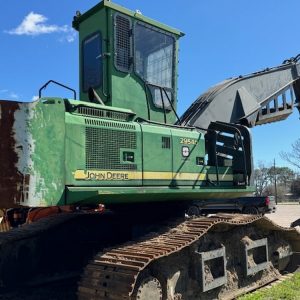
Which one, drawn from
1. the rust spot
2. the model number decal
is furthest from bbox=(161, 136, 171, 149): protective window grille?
the rust spot

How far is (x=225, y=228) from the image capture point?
693 centimetres

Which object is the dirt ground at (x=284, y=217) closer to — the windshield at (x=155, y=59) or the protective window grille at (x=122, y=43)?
the windshield at (x=155, y=59)

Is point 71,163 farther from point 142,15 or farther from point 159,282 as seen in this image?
point 142,15

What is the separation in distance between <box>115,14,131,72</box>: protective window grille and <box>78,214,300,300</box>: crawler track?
2336 mm

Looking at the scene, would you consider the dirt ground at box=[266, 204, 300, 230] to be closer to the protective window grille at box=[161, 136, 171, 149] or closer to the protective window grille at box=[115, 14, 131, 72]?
the protective window grille at box=[161, 136, 171, 149]

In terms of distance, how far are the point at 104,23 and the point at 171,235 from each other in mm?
2976

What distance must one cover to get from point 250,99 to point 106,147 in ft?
11.4

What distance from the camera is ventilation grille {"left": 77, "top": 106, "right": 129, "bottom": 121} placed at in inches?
214

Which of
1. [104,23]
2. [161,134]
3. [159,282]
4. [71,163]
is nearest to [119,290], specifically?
[159,282]

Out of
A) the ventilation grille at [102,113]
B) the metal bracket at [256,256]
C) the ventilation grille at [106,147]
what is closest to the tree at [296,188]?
the metal bracket at [256,256]

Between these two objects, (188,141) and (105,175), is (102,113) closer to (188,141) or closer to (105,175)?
(105,175)

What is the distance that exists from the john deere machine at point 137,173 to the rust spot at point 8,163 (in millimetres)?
10

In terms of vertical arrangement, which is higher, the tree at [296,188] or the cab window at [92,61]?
the cab window at [92,61]

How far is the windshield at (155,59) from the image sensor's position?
21.6ft
